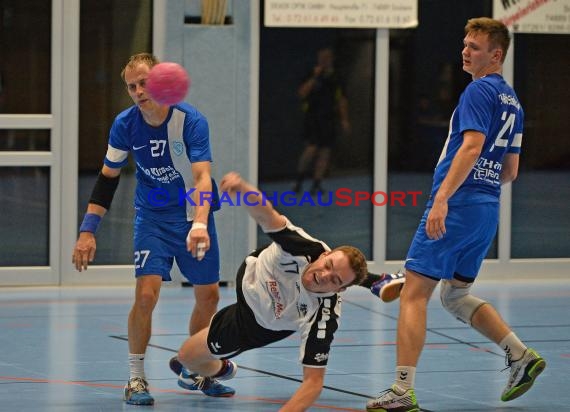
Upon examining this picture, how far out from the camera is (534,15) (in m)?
10.9

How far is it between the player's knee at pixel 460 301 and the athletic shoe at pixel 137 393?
5.34ft

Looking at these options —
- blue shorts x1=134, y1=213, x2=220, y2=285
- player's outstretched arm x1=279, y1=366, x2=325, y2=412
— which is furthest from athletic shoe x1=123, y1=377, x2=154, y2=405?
player's outstretched arm x1=279, y1=366, x2=325, y2=412

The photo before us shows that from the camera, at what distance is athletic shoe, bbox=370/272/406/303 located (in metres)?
5.75

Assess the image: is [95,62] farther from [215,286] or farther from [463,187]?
[463,187]

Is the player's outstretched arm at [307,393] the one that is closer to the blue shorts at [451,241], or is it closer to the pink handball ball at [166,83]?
the blue shorts at [451,241]

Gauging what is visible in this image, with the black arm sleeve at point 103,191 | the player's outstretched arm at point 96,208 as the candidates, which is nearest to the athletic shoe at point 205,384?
the player's outstretched arm at point 96,208

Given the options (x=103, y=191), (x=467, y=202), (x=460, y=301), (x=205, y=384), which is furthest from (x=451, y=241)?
(x=103, y=191)

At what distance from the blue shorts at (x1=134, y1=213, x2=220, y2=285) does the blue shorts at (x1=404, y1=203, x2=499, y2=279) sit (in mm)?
1081

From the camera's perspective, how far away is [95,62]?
10148 mm

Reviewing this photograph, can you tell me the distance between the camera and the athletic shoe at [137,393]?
6.04 m

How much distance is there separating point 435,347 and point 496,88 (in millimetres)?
2366

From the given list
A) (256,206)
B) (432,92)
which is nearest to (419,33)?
(432,92)

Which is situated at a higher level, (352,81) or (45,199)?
(352,81)

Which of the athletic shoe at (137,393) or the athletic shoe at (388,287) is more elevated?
the athletic shoe at (388,287)
